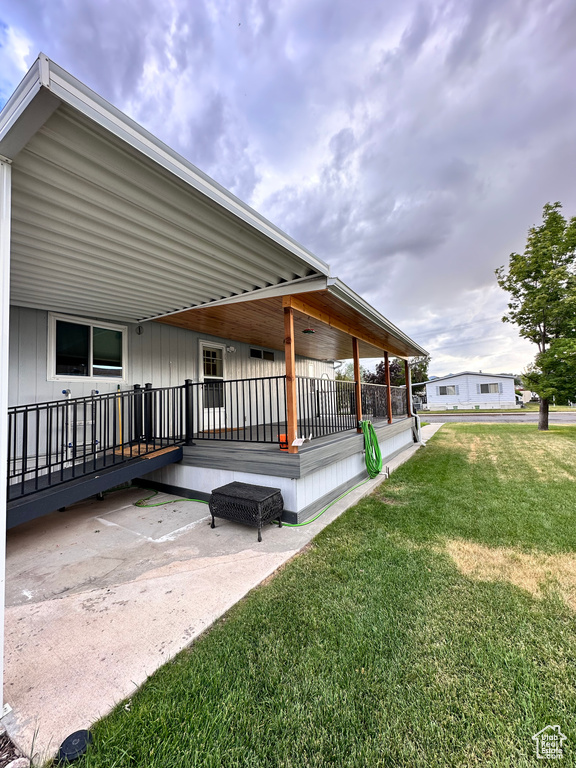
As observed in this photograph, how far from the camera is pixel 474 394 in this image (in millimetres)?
28625

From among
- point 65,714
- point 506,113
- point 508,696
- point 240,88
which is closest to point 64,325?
point 65,714

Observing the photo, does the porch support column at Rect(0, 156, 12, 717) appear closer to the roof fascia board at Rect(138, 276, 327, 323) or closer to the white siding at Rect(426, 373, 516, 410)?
the roof fascia board at Rect(138, 276, 327, 323)

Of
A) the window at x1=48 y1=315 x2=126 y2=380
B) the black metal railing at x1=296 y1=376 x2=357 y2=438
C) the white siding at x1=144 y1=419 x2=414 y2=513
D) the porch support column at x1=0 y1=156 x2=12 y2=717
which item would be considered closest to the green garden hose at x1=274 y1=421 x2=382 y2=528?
the white siding at x1=144 y1=419 x2=414 y2=513

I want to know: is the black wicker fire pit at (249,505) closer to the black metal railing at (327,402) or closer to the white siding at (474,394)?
the black metal railing at (327,402)

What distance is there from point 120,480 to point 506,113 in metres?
11.4

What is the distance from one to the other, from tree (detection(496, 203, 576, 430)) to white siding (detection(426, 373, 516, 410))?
16.8 metres

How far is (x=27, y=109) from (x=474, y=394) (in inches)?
1294

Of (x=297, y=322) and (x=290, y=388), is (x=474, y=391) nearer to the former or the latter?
(x=297, y=322)

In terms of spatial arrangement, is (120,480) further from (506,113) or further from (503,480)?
(506,113)

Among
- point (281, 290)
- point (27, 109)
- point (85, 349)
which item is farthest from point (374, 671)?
point (85, 349)

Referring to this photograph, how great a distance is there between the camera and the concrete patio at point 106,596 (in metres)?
1.61

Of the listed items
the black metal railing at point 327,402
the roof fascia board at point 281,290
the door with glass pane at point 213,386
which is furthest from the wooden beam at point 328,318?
the door with glass pane at point 213,386

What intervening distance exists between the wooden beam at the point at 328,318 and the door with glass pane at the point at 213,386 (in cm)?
287

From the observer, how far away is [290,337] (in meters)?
4.05
